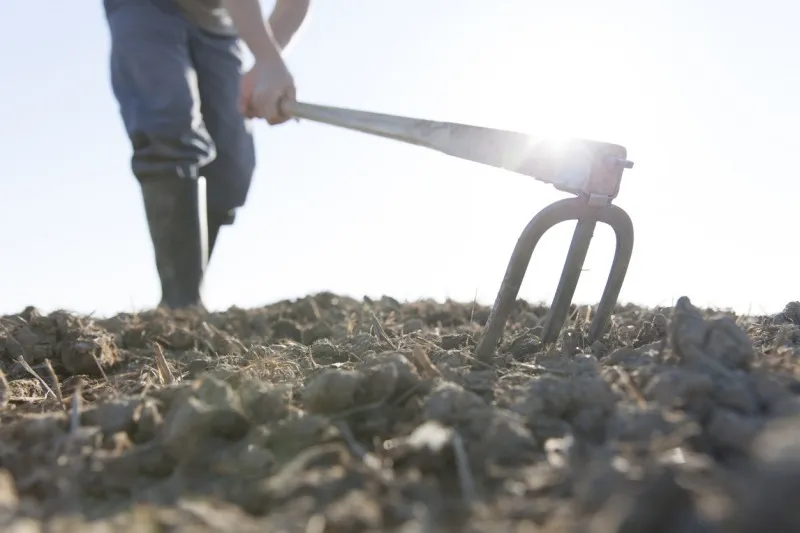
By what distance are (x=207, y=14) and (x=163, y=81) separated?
1.74 feet

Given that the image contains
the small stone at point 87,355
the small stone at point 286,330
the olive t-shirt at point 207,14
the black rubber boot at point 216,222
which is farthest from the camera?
the black rubber boot at point 216,222

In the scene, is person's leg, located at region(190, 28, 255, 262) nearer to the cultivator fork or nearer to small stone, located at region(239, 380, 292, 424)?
the cultivator fork

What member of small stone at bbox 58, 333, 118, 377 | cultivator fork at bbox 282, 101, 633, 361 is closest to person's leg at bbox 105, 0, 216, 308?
small stone at bbox 58, 333, 118, 377

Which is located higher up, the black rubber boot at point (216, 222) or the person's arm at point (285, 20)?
the person's arm at point (285, 20)

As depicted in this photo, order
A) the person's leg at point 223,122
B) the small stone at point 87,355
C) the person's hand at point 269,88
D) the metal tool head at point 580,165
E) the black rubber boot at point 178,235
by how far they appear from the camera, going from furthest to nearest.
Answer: the person's leg at point 223,122 < the black rubber boot at point 178,235 < the person's hand at point 269,88 < the small stone at point 87,355 < the metal tool head at point 580,165

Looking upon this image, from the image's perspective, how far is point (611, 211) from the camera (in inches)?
68.2

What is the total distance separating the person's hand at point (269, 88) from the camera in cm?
251

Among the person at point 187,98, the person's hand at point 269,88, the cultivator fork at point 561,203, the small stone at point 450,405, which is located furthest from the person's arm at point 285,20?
the small stone at point 450,405

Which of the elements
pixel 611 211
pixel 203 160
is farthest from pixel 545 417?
pixel 203 160

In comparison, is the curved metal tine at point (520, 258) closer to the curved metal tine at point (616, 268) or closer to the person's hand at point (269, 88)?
the curved metal tine at point (616, 268)

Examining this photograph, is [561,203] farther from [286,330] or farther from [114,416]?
[286,330]

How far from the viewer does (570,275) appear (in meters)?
1.77

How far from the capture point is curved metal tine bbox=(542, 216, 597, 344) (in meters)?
1.72

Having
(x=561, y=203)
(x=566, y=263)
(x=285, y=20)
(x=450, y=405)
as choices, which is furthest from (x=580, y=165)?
(x=285, y=20)
